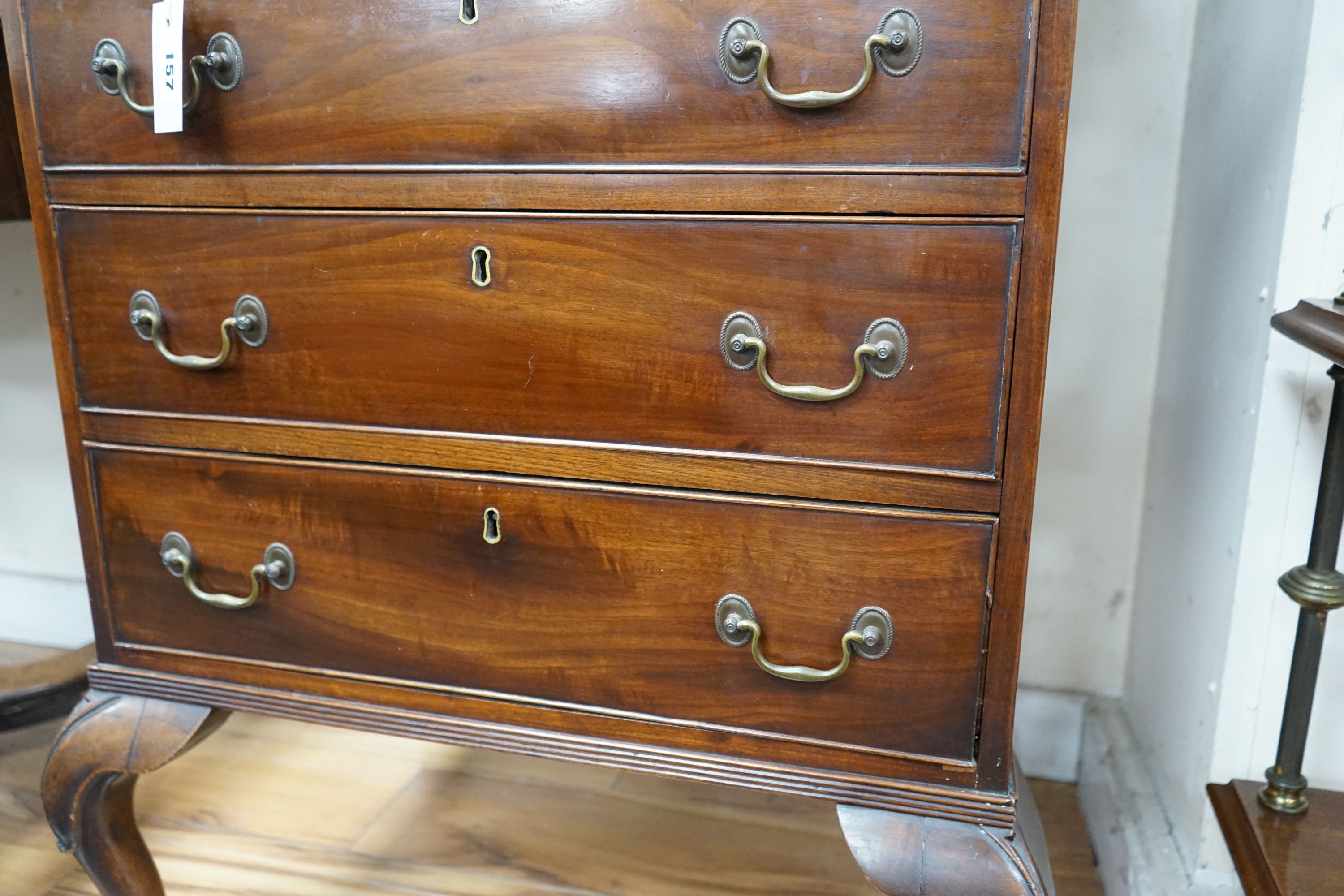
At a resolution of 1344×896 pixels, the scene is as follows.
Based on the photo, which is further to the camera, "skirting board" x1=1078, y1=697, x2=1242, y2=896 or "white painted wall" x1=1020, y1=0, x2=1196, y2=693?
"white painted wall" x1=1020, y1=0, x2=1196, y2=693

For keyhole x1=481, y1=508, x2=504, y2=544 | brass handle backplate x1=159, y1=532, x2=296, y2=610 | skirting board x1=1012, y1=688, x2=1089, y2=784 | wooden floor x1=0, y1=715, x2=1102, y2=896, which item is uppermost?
keyhole x1=481, y1=508, x2=504, y2=544

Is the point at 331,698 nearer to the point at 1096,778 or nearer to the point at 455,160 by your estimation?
the point at 455,160

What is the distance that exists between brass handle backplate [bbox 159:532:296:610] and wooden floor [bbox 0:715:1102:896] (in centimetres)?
44

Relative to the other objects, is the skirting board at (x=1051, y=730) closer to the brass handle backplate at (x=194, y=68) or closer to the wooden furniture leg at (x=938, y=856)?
the wooden furniture leg at (x=938, y=856)

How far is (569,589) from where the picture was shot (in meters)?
0.80

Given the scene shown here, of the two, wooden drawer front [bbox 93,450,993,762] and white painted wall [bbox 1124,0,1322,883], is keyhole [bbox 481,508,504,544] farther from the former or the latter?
white painted wall [bbox 1124,0,1322,883]

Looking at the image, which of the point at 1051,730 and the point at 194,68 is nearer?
the point at 194,68

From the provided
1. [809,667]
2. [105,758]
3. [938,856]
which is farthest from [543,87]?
[105,758]

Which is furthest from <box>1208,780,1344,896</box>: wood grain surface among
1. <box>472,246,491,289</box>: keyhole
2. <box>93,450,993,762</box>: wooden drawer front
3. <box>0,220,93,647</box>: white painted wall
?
<box>0,220,93,647</box>: white painted wall

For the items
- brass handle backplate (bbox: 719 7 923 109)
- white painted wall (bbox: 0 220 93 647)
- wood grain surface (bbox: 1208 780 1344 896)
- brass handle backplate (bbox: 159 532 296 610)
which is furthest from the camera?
white painted wall (bbox: 0 220 93 647)

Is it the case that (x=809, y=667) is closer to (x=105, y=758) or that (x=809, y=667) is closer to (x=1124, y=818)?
(x=1124, y=818)

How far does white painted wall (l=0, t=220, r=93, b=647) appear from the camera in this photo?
62.7 inches

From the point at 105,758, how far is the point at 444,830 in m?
0.43

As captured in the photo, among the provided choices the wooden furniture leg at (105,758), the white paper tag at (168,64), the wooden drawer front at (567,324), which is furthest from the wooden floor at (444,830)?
the white paper tag at (168,64)
